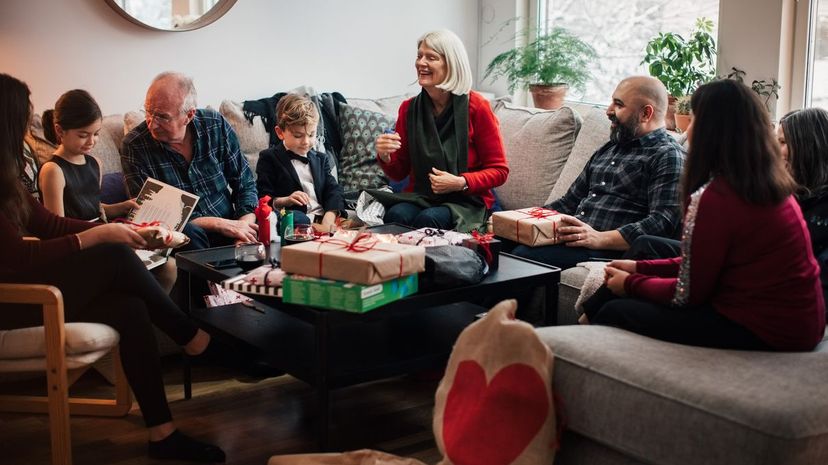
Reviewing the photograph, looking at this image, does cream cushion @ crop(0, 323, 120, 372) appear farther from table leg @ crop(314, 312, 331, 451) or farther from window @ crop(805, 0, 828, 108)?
window @ crop(805, 0, 828, 108)

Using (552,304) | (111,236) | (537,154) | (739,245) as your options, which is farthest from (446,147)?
(739,245)

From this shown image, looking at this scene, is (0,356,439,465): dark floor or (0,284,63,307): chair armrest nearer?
(0,284,63,307): chair armrest

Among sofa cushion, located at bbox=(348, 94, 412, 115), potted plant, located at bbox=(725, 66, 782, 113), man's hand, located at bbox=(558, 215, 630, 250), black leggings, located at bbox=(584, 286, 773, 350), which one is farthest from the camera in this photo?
sofa cushion, located at bbox=(348, 94, 412, 115)

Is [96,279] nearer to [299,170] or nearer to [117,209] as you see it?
[117,209]

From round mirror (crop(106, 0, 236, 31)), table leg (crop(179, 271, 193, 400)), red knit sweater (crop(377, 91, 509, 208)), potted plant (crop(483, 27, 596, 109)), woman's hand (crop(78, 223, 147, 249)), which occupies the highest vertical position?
round mirror (crop(106, 0, 236, 31))

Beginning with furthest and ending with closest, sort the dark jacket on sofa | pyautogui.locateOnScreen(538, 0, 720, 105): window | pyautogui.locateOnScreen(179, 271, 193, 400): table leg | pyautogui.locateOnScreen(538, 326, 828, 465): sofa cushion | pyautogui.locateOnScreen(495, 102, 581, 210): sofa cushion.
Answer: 1. pyautogui.locateOnScreen(538, 0, 720, 105): window
2. pyautogui.locateOnScreen(495, 102, 581, 210): sofa cushion
3. the dark jacket on sofa
4. pyautogui.locateOnScreen(179, 271, 193, 400): table leg
5. pyautogui.locateOnScreen(538, 326, 828, 465): sofa cushion

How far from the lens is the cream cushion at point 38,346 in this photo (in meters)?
2.45

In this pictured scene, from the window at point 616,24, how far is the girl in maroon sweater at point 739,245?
2.20 meters

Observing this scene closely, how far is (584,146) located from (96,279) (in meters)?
2.14

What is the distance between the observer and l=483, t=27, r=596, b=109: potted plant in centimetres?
489

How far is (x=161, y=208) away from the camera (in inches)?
130

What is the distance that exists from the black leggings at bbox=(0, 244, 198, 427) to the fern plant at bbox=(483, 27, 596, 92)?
282 centimetres

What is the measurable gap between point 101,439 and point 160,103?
4.22ft

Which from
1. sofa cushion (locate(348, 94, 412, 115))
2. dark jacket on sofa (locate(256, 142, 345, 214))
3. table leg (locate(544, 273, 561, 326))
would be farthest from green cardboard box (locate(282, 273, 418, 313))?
sofa cushion (locate(348, 94, 412, 115))
